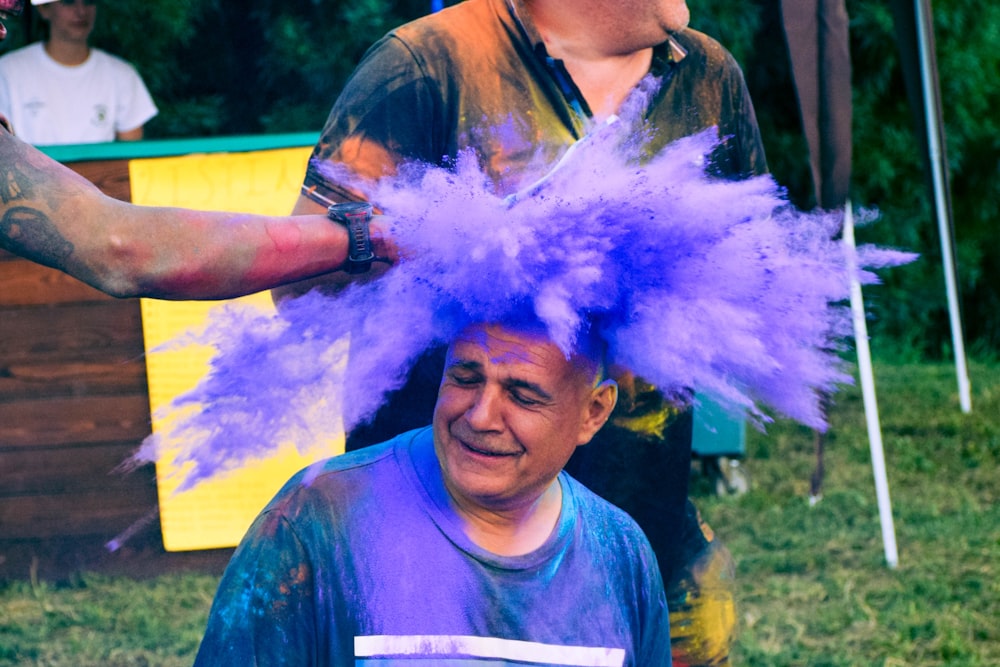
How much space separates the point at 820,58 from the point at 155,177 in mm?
2042

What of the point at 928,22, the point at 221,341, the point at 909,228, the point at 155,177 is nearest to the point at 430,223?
the point at 221,341

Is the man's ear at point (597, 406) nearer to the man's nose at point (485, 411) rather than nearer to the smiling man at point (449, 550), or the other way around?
the smiling man at point (449, 550)

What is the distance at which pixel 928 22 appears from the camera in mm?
4242

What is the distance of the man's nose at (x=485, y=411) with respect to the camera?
1447 millimetres

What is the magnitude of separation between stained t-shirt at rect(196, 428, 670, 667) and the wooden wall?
255 cm

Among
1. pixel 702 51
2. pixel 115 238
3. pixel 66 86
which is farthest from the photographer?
pixel 66 86


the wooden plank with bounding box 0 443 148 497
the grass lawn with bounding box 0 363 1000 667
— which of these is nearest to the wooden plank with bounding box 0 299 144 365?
the wooden plank with bounding box 0 443 148 497

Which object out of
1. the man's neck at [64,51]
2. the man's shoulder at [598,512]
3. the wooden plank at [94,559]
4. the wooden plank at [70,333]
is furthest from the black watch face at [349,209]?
the man's neck at [64,51]

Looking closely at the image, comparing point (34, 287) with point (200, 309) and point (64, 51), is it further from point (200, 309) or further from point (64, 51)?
point (64, 51)

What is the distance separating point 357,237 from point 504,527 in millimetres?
408

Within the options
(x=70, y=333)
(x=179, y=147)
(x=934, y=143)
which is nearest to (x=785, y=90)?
(x=934, y=143)

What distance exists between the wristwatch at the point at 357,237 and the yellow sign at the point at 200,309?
229 centimetres

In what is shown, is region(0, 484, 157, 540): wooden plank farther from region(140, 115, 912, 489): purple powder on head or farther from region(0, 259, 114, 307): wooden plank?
region(140, 115, 912, 489): purple powder on head

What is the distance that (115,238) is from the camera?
133 centimetres
